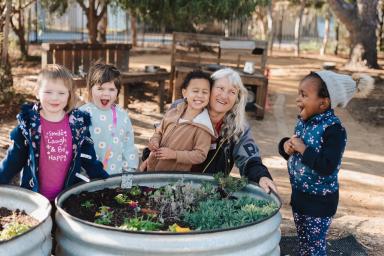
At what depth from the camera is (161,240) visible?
1600 millimetres

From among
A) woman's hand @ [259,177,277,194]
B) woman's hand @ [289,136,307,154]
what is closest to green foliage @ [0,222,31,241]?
woman's hand @ [259,177,277,194]

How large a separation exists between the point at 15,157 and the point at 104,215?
→ 64 centimetres

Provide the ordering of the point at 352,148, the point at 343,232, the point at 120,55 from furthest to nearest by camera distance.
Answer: the point at 120,55 → the point at 352,148 → the point at 343,232

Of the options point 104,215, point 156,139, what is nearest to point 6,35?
point 156,139

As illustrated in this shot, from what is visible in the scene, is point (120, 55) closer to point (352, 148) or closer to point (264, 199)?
point (352, 148)

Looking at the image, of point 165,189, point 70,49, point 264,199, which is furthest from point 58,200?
point 70,49

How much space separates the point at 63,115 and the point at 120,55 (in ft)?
24.9

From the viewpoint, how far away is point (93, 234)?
65.3 inches

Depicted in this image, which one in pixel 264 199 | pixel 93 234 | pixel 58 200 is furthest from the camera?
pixel 264 199

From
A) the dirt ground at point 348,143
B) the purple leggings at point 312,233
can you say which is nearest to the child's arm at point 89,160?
the purple leggings at point 312,233

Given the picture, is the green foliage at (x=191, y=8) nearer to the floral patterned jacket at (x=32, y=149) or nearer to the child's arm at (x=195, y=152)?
the child's arm at (x=195, y=152)

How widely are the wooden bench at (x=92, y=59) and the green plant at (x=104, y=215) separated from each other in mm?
6065

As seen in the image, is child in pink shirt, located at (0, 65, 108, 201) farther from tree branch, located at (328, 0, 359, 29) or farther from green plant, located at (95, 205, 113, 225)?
tree branch, located at (328, 0, 359, 29)

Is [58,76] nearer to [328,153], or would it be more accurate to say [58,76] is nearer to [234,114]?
[234,114]
